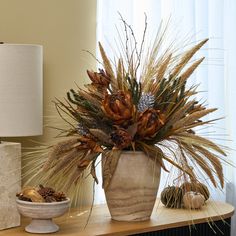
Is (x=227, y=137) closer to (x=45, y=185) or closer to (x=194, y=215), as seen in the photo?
(x=194, y=215)

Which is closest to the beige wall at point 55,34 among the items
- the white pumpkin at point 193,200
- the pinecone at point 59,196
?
the pinecone at point 59,196

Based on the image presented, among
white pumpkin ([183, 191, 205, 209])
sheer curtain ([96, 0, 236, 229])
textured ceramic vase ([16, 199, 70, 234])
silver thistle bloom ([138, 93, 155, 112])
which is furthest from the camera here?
sheer curtain ([96, 0, 236, 229])

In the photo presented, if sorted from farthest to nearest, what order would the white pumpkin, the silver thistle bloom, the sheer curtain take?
the sheer curtain
the white pumpkin
the silver thistle bloom

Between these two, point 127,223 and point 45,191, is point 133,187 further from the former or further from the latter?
point 45,191

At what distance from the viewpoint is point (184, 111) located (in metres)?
1.71

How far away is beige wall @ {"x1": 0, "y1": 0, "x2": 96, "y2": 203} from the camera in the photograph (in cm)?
195

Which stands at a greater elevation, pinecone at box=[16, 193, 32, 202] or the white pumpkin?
pinecone at box=[16, 193, 32, 202]

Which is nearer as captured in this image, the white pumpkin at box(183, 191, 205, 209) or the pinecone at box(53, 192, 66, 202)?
the pinecone at box(53, 192, 66, 202)

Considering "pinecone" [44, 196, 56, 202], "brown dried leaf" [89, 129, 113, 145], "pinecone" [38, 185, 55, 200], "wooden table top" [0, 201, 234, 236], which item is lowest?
"wooden table top" [0, 201, 234, 236]

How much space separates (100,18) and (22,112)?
2.02 feet

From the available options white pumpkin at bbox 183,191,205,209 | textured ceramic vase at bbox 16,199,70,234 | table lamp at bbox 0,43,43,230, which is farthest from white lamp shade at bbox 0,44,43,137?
white pumpkin at bbox 183,191,205,209

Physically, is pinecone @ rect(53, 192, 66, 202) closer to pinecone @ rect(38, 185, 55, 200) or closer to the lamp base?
pinecone @ rect(38, 185, 55, 200)

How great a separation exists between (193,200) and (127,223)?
0.30 m

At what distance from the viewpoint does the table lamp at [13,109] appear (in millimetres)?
1661
